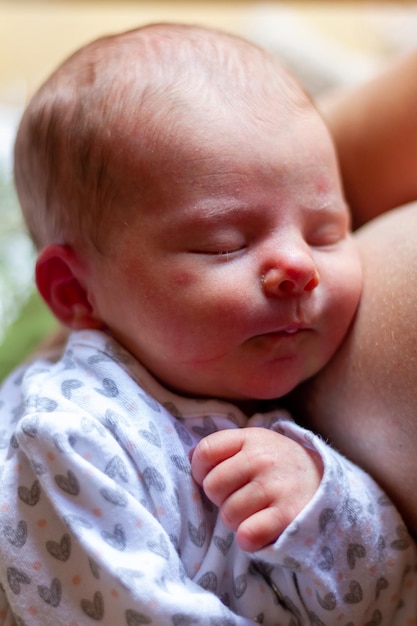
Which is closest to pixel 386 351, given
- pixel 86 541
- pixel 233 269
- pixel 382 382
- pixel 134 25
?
pixel 382 382

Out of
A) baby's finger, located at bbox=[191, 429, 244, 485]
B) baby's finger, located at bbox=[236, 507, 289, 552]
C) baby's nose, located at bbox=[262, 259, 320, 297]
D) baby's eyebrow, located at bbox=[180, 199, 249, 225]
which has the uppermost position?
baby's eyebrow, located at bbox=[180, 199, 249, 225]

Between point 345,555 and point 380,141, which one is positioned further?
point 380,141

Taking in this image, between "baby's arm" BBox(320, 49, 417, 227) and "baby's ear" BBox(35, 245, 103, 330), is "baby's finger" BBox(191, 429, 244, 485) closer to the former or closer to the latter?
"baby's ear" BBox(35, 245, 103, 330)

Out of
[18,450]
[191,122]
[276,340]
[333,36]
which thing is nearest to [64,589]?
[18,450]

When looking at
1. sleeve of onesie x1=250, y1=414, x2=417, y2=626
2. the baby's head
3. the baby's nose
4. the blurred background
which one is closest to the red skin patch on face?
the baby's head

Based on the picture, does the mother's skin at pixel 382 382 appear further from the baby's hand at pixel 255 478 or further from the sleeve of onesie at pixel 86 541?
the sleeve of onesie at pixel 86 541

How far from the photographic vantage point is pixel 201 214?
82 cm

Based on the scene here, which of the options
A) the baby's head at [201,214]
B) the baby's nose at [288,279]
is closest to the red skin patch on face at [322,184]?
the baby's head at [201,214]

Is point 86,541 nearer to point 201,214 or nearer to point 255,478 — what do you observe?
point 255,478

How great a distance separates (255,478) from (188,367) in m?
0.14

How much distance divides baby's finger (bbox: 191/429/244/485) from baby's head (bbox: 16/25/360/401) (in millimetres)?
67

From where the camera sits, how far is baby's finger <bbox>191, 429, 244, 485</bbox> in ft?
2.57

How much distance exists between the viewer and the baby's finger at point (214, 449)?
783 mm

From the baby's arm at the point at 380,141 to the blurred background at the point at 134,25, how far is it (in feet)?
1.92
